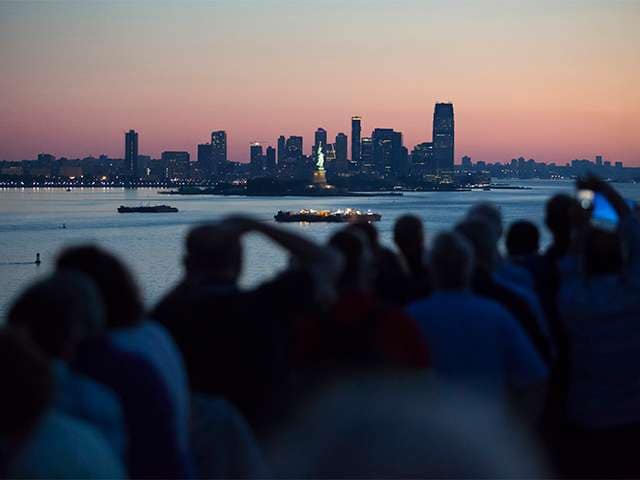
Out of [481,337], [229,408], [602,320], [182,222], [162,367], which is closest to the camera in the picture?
[162,367]

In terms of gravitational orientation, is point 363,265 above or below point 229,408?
above

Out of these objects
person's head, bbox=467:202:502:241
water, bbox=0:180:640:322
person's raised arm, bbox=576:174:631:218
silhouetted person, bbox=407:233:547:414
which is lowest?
water, bbox=0:180:640:322

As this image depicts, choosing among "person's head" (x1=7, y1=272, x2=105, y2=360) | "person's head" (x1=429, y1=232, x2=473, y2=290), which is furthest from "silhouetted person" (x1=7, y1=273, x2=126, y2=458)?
"person's head" (x1=429, y1=232, x2=473, y2=290)

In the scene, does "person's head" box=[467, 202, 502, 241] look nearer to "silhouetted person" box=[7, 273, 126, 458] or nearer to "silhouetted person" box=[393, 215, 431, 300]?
"silhouetted person" box=[393, 215, 431, 300]

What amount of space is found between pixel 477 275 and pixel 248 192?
16315 cm

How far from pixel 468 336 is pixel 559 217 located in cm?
123

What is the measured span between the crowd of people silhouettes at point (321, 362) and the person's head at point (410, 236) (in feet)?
0.59

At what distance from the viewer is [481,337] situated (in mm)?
3008

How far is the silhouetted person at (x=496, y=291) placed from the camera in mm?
3406

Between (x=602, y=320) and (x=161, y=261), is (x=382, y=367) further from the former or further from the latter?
(x=161, y=261)

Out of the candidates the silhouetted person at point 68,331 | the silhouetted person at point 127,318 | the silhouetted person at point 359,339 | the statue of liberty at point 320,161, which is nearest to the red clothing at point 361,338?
the silhouetted person at point 359,339

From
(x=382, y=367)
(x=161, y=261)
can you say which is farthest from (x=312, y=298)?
(x=161, y=261)

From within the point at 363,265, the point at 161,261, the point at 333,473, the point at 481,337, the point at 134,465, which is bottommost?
the point at 161,261

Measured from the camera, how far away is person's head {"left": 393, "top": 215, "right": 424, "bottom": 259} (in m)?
3.95
